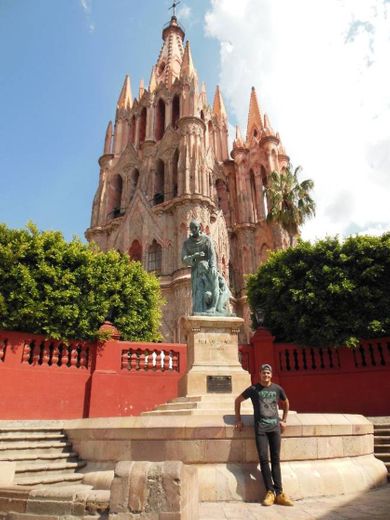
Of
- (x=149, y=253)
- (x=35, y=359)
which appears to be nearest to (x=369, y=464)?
(x=35, y=359)

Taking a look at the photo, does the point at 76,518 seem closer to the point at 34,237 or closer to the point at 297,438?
the point at 297,438

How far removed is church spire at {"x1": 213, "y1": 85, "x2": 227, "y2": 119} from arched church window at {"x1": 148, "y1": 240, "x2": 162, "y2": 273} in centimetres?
2037

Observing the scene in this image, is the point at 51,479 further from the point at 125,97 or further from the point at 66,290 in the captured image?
the point at 125,97

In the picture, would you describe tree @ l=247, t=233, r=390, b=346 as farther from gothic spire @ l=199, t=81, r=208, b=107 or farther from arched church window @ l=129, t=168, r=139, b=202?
gothic spire @ l=199, t=81, r=208, b=107

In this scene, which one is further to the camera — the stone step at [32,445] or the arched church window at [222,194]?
the arched church window at [222,194]

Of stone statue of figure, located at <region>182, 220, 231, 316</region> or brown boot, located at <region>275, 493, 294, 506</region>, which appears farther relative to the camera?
stone statue of figure, located at <region>182, 220, 231, 316</region>

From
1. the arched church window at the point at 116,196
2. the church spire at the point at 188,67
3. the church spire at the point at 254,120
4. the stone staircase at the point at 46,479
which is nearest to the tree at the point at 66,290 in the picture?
the stone staircase at the point at 46,479

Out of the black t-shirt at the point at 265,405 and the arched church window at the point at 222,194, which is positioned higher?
the arched church window at the point at 222,194

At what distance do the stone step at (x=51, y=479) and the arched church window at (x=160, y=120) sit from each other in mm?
33663

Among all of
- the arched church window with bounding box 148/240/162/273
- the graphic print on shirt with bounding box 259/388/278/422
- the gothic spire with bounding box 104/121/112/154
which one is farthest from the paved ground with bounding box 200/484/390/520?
the gothic spire with bounding box 104/121/112/154

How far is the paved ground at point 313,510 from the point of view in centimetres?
409

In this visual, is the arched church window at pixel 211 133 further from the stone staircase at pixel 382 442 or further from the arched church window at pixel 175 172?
the stone staircase at pixel 382 442

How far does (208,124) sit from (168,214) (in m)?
12.7

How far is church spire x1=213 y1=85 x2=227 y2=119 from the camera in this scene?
4131cm
